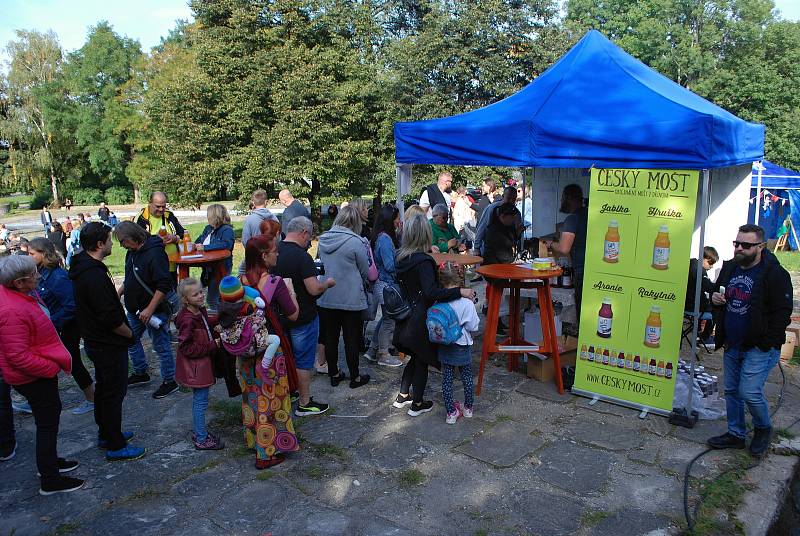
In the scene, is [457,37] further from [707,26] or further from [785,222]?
[707,26]

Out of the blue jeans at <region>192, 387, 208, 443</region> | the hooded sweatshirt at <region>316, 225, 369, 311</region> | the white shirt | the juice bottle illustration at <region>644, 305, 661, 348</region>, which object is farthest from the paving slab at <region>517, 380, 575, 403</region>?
the blue jeans at <region>192, 387, 208, 443</region>

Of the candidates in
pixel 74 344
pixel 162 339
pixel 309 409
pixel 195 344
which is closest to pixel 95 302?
pixel 195 344

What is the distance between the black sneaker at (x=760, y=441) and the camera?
3812 mm

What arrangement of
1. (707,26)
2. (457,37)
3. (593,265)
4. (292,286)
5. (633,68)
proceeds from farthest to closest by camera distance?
1. (707,26)
2. (457,37)
3. (633,68)
4. (593,265)
5. (292,286)

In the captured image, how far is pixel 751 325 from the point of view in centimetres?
360

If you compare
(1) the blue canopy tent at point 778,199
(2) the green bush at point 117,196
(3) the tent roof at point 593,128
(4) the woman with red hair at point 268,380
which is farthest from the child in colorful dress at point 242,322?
(2) the green bush at point 117,196

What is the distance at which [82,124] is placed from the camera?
40.7m

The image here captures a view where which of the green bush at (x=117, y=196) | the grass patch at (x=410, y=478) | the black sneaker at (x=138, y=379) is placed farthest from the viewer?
the green bush at (x=117, y=196)

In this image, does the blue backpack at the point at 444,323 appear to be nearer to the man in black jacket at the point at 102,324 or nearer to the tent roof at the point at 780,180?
the man in black jacket at the point at 102,324

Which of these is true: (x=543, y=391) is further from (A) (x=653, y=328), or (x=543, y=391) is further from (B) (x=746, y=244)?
(B) (x=746, y=244)

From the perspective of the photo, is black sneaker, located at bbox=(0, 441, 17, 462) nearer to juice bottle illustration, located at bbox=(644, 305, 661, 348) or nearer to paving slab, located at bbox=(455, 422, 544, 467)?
paving slab, located at bbox=(455, 422, 544, 467)

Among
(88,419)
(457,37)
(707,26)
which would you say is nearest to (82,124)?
(457,37)

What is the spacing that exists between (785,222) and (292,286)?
14.8 metres

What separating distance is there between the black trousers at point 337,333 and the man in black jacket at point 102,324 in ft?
5.48
